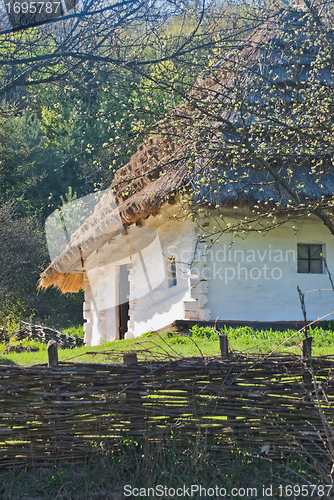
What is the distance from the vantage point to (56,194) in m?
21.8

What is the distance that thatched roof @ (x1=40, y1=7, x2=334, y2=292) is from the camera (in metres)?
5.43

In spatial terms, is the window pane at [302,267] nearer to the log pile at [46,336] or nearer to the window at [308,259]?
the window at [308,259]

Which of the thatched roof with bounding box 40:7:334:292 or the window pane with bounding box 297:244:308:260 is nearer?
the thatched roof with bounding box 40:7:334:292

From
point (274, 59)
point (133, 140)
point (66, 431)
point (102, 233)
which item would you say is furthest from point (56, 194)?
point (66, 431)

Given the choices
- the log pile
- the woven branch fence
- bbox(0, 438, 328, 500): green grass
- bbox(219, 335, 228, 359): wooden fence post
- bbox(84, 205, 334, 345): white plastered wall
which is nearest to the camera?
bbox(0, 438, 328, 500): green grass

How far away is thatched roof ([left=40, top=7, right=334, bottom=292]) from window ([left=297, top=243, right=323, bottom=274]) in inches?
46.1

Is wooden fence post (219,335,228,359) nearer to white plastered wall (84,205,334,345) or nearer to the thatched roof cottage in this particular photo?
the thatched roof cottage

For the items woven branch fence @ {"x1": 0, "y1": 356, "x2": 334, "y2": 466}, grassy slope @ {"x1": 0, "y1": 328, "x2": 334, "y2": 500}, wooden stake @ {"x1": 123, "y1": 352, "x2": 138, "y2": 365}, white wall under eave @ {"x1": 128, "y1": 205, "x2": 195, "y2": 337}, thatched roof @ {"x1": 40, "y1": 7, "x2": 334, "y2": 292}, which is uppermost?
thatched roof @ {"x1": 40, "y1": 7, "x2": 334, "y2": 292}

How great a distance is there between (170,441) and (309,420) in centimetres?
93

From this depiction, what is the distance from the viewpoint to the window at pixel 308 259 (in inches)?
330

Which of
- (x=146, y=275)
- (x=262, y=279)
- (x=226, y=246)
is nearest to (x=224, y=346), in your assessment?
(x=226, y=246)

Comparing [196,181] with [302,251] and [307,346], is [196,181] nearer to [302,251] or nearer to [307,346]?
[302,251]

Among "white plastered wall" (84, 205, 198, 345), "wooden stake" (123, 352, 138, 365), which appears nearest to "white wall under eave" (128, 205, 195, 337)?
"white plastered wall" (84, 205, 198, 345)

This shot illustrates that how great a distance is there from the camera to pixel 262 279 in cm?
809
